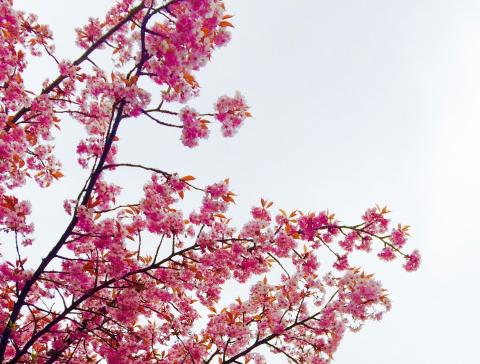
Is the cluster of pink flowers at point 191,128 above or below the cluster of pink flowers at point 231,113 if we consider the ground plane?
below

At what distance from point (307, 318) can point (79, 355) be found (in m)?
4.03

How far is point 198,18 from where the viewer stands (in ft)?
15.8

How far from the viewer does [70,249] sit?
6.75m

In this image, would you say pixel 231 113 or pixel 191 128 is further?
pixel 231 113

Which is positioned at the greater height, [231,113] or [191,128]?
[231,113]

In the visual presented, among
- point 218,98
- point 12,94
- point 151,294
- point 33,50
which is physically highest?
point 33,50

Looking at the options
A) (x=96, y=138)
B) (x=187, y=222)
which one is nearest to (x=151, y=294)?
(x=187, y=222)

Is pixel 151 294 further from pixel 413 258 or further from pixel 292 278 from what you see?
pixel 413 258

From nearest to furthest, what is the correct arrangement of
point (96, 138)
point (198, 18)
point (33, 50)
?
point (198, 18) → point (96, 138) → point (33, 50)

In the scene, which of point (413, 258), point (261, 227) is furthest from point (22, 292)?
point (413, 258)

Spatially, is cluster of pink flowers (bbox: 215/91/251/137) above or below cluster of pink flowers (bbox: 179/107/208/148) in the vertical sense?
above

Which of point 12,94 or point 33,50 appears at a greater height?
point 33,50

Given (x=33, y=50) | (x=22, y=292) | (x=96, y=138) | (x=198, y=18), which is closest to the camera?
(x=198, y=18)

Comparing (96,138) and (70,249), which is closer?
(96,138)
